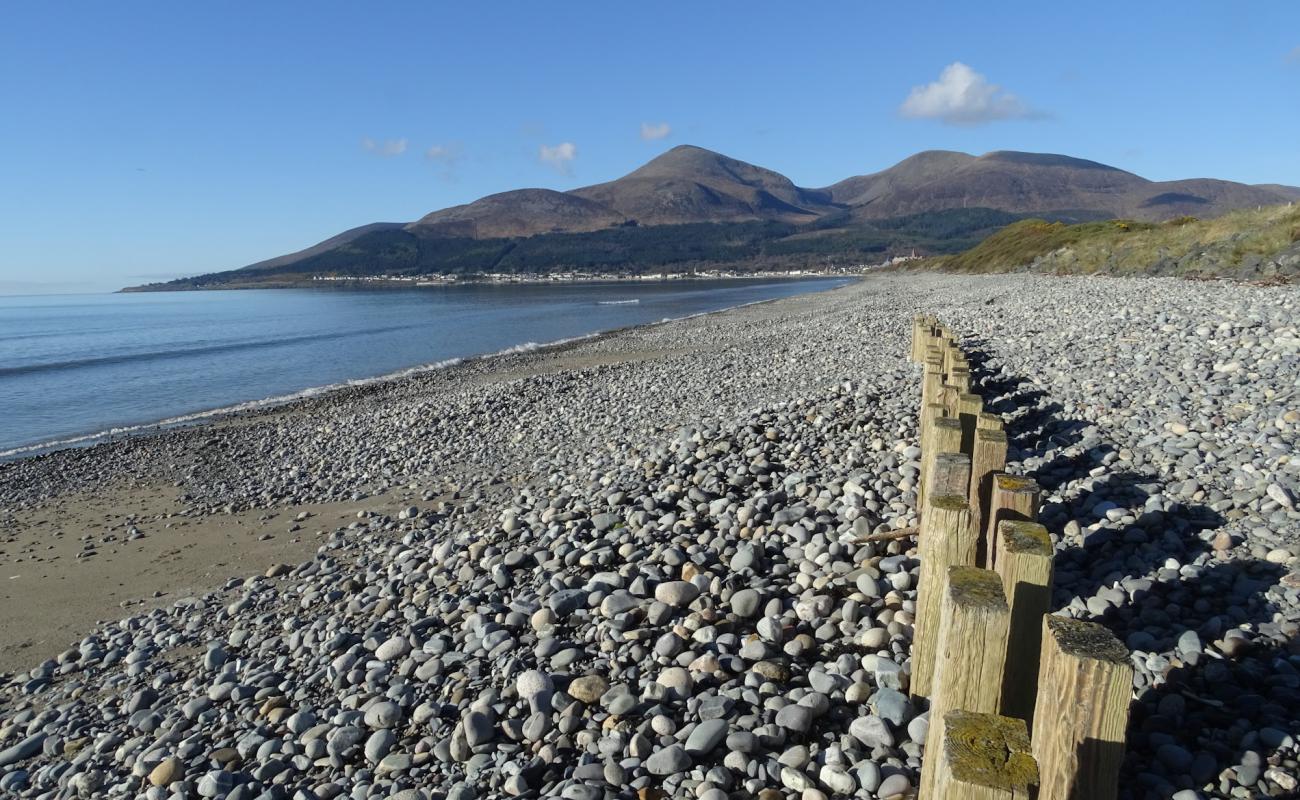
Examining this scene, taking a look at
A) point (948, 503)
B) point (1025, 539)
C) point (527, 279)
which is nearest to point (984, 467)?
point (948, 503)

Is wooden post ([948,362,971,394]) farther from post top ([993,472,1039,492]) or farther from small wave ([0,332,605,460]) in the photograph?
small wave ([0,332,605,460])

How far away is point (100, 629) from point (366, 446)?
624 centimetres

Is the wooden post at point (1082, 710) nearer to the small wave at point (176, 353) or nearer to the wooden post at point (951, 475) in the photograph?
the wooden post at point (951, 475)

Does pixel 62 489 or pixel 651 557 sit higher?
pixel 651 557

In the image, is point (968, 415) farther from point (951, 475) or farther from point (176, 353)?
point (176, 353)

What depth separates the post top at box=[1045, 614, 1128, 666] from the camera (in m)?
2.12

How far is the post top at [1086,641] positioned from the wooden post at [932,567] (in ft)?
3.37

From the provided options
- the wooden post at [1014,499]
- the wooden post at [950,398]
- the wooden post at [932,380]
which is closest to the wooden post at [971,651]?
the wooden post at [1014,499]

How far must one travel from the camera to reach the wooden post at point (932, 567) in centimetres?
333

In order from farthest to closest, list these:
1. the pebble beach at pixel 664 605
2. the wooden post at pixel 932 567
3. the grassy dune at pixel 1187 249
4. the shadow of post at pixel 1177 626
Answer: the grassy dune at pixel 1187 249
the wooden post at pixel 932 567
the pebble beach at pixel 664 605
the shadow of post at pixel 1177 626

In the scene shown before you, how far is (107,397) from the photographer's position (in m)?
23.5

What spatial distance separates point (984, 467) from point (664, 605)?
2076 millimetres

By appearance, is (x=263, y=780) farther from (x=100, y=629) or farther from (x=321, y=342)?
(x=321, y=342)

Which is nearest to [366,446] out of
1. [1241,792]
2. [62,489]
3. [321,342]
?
[62,489]
